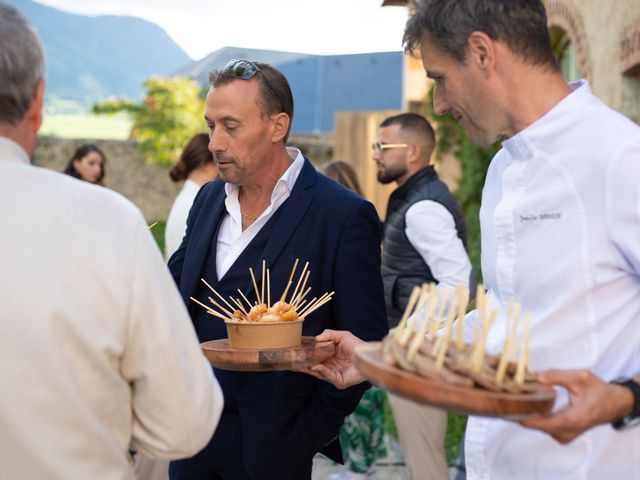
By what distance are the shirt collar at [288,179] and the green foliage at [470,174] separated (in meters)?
5.98

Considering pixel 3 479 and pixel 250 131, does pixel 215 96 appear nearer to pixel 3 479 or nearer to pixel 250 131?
pixel 250 131

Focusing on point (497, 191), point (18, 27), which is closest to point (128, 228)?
point (18, 27)

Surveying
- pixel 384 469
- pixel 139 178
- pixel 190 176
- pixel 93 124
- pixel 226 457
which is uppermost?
pixel 93 124

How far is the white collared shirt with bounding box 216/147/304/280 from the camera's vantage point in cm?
333

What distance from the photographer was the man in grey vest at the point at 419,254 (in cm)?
514

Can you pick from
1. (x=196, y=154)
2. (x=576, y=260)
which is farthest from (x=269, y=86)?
(x=196, y=154)

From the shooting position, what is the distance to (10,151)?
5.83 ft

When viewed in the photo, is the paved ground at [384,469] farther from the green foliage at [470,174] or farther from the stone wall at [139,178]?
the stone wall at [139,178]

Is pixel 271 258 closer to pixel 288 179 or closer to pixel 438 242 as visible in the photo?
pixel 288 179

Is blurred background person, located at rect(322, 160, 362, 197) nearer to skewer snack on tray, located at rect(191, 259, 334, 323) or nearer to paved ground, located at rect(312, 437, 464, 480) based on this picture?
paved ground, located at rect(312, 437, 464, 480)

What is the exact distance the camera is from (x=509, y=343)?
1822 mm

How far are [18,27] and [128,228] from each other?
44 cm

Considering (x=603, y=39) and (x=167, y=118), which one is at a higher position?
(x=603, y=39)

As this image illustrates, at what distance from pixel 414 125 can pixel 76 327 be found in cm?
436
